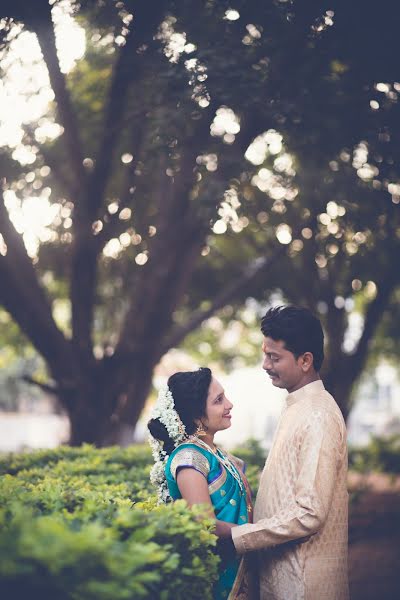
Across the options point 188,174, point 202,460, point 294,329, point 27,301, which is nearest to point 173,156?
point 188,174

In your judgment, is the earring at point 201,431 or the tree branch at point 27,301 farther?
the tree branch at point 27,301

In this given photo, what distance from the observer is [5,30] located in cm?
530

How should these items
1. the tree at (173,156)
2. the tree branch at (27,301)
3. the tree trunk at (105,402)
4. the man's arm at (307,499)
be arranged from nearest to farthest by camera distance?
1. the man's arm at (307,499)
2. the tree at (173,156)
3. the tree branch at (27,301)
4. the tree trunk at (105,402)

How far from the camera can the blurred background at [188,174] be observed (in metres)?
5.43

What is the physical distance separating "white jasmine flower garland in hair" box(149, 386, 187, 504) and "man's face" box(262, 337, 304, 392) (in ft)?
1.79

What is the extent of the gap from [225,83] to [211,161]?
2.45 m

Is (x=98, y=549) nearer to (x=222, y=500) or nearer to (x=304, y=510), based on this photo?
(x=304, y=510)

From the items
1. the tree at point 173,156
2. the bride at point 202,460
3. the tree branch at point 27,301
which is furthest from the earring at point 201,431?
the tree branch at point 27,301

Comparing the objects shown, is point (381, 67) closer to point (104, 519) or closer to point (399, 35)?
point (399, 35)

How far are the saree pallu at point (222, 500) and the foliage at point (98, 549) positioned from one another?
0.82 feet

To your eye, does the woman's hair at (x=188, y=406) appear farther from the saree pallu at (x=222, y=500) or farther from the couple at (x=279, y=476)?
the saree pallu at (x=222, y=500)

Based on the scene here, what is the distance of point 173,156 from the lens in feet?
20.1

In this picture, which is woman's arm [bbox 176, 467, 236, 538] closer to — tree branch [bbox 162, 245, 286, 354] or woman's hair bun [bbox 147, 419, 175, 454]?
woman's hair bun [bbox 147, 419, 175, 454]

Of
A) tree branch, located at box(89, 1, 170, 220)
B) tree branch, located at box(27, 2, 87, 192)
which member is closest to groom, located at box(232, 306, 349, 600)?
tree branch, located at box(89, 1, 170, 220)
